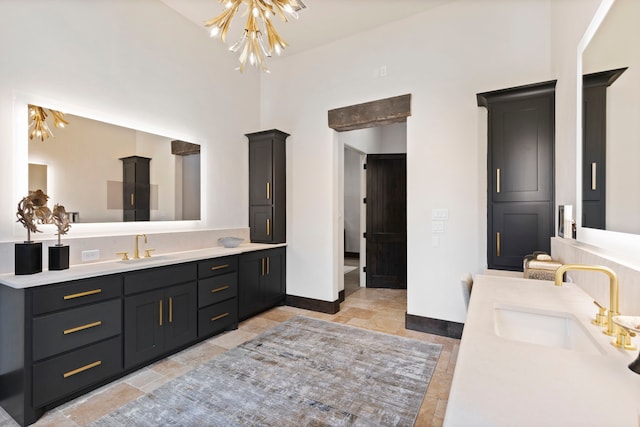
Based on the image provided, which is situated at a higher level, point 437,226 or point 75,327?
point 437,226

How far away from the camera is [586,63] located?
172 cm

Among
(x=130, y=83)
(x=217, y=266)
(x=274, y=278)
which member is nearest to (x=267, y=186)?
(x=274, y=278)

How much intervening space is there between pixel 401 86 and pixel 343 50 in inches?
39.9

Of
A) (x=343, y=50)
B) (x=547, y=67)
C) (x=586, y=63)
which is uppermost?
(x=343, y=50)

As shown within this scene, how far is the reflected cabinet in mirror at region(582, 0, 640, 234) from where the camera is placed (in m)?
1.11

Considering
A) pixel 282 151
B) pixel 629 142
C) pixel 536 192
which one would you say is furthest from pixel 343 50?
pixel 629 142

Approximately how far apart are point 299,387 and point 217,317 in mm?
1329

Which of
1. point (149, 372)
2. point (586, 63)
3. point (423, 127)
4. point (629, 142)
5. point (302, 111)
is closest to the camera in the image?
point (629, 142)

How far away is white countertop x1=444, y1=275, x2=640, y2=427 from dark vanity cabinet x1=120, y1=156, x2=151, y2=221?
10.3ft

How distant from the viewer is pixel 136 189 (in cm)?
308

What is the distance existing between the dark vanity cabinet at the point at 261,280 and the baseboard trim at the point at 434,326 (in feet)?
5.85

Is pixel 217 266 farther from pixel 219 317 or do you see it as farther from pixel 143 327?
pixel 143 327

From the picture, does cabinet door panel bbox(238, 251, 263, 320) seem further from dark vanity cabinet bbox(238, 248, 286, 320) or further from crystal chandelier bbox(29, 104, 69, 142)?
crystal chandelier bbox(29, 104, 69, 142)

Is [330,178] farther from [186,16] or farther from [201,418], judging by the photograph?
[201,418]
